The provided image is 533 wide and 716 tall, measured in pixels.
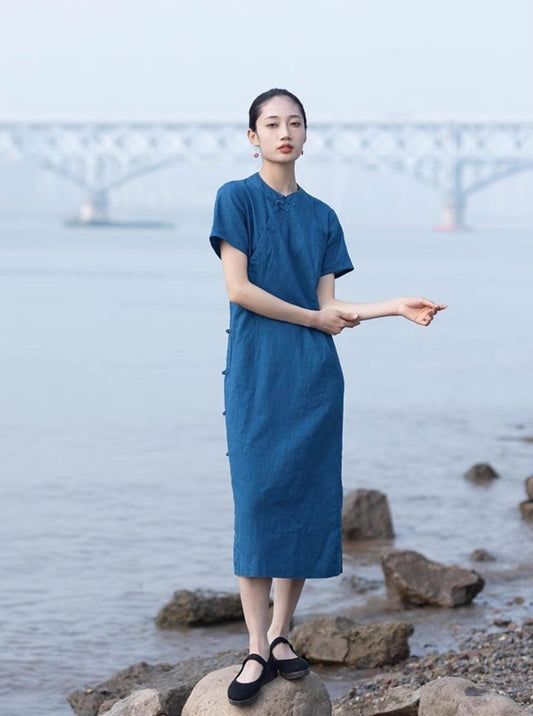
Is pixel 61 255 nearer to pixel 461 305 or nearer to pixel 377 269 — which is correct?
pixel 377 269

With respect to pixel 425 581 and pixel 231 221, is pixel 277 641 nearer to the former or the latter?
pixel 231 221

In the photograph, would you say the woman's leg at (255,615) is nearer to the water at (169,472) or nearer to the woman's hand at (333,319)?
the woman's hand at (333,319)

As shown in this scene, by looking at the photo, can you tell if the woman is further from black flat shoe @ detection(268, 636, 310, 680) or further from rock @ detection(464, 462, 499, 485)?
rock @ detection(464, 462, 499, 485)

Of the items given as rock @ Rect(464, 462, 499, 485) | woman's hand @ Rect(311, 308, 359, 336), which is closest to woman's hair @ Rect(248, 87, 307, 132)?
woman's hand @ Rect(311, 308, 359, 336)

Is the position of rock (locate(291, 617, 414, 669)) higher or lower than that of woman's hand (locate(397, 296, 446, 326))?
lower

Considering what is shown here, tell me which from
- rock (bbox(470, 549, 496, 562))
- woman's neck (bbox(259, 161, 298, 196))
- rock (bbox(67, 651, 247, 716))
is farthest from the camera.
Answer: rock (bbox(470, 549, 496, 562))

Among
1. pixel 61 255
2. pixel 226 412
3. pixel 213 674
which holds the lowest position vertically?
pixel 61 255

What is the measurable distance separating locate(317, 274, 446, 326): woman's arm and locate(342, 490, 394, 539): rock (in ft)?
16.5

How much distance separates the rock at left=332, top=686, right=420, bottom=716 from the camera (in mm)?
4359

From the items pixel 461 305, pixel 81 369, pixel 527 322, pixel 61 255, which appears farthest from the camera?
pixel 61 255

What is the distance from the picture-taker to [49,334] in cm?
2652

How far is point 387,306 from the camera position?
3.62 meters

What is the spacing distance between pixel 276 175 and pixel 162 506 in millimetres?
6582

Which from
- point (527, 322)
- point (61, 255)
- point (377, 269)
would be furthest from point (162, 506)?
point (61, 255)
